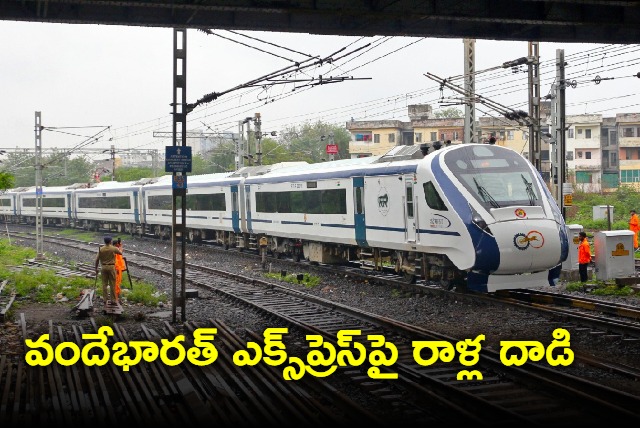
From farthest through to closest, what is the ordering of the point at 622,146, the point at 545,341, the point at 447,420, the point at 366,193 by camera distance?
the point at 622,146 < the point at 366,193 < the point at 545,341 < the point at 447,420

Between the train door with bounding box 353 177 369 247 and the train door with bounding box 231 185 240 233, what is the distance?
29.7 ft

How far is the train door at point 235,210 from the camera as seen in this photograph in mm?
26828

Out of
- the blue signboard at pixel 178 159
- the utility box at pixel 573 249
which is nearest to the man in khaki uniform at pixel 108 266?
the blue signboard at pixel 178 159

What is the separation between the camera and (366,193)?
1783 centimetres

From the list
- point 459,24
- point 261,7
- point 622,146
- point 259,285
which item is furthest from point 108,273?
point 622,146

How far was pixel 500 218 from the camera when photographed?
13.8m

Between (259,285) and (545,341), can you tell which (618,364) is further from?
(259,285)

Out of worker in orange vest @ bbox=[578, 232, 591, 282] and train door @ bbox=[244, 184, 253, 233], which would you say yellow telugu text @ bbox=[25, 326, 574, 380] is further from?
train door @ bbox=[244, 184, 253, 233]

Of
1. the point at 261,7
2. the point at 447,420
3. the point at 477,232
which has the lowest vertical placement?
the point at 447,420

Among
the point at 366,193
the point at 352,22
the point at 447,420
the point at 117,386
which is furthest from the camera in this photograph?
the point at 366,193

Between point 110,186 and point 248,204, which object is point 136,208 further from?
point 248,204

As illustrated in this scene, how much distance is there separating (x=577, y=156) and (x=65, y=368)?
60352 millimetres

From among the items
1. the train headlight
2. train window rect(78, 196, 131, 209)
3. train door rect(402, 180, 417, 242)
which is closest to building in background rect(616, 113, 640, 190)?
train window rect(78, 196, 131, 209)

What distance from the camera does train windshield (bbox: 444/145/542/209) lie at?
14.1 m
